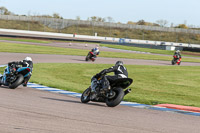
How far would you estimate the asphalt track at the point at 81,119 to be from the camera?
23.6ft

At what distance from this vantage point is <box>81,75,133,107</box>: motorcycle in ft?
34.3

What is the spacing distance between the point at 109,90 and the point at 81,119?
257 cm

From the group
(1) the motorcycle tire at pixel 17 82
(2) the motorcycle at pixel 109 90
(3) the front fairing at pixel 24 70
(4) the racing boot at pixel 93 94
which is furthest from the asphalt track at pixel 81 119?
(3) the front fairing at pixel 24 70

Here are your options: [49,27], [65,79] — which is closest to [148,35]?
[49,27]

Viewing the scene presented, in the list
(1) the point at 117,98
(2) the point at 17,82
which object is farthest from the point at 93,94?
(2) the point at 17,82

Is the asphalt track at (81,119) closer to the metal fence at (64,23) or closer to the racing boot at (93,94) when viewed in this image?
the racing boot at (93,94)

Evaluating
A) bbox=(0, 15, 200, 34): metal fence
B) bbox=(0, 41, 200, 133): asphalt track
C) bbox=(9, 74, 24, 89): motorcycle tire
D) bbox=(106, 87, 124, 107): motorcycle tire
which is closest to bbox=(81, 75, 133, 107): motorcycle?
bbox=(106, 87, 124, 107): motorcycle tire

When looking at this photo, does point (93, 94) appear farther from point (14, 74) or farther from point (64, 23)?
point (64, 23)

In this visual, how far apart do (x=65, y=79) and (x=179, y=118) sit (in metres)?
10.1

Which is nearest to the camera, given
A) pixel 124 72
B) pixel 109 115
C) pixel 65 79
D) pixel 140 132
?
pixel 140 132

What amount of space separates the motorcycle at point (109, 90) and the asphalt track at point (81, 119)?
287 mm

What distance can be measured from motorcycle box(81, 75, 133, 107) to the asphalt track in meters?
0.29

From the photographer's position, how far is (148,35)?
399 feet

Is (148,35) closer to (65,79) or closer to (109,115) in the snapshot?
(65,79)
